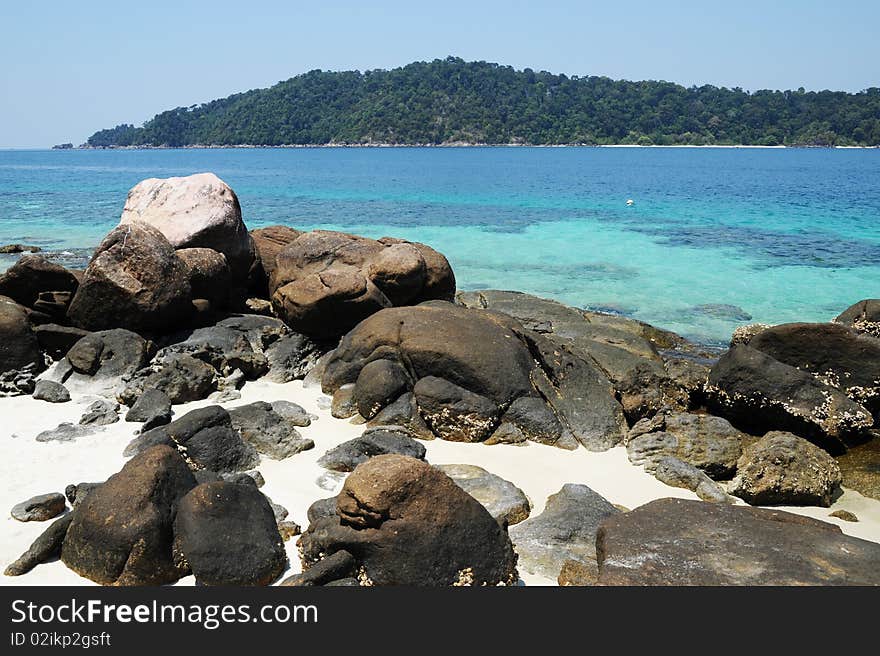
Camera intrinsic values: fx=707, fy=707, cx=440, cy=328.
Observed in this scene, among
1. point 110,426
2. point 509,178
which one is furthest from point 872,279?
point 509,178

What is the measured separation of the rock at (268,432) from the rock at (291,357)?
190cm

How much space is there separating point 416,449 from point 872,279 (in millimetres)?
17439

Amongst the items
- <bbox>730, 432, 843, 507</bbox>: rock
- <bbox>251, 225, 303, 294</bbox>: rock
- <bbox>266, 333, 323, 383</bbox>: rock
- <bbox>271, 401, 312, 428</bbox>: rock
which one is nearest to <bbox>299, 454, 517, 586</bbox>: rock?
<bbox>730, 432, 843, 507</bbox>: rock

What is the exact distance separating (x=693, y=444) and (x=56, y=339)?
7.75 meters

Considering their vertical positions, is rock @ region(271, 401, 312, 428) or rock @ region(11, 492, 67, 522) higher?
rock @ region(11, 492, 67, 522)

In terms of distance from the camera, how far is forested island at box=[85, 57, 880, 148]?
416ft

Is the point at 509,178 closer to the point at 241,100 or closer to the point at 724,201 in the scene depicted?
the point at 724,201

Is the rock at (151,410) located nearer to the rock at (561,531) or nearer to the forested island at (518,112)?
the rock at (561,531)

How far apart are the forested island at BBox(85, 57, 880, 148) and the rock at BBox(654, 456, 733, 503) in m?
132

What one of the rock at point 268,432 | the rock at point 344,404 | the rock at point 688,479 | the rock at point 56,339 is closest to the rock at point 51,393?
the rock at point 56,339

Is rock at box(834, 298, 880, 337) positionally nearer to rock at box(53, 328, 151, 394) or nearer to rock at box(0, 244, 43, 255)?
rock at box(53, 328, 151, 394)

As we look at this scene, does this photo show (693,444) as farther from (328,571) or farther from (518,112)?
(518,112)

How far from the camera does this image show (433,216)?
31.0 meters

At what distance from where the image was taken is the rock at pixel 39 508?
528cm
